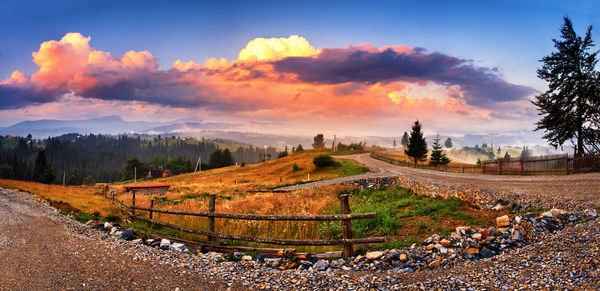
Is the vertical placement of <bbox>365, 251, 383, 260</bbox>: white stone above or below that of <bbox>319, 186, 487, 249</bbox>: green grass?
above

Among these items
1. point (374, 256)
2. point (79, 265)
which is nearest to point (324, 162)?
point (374, 256)

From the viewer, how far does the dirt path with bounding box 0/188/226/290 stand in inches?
270

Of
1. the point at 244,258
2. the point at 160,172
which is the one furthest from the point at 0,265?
the point at 160,172

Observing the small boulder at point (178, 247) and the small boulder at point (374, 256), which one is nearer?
→ the small boulder at point (374, 256)

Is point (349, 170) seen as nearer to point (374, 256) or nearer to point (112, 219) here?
point (112, 219)

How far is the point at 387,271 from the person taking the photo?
7598 millimetres

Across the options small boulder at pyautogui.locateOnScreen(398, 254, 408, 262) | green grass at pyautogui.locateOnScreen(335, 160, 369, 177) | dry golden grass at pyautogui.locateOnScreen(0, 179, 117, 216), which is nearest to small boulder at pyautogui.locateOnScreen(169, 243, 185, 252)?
small boulder at pyautogui.locateOnScreen(398, 254, 408, 262)

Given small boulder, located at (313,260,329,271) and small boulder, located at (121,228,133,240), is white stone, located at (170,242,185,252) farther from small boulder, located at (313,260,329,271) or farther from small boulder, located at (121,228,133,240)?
small boulder, located at (313,260,329,271)

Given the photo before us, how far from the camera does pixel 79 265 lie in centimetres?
798

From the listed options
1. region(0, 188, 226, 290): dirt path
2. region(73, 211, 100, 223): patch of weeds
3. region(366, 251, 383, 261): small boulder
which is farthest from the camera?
region(73, 211, 100, 223): patch of weeds

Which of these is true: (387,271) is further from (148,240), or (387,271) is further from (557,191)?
(557,191)

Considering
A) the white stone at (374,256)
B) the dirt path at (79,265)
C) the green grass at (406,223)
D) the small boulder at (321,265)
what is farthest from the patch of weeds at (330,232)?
the dirt path at (79,265)

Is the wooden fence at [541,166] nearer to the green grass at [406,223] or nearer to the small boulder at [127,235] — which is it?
the green grass at [406,223]

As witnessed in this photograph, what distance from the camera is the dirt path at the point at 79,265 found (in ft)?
22.5
